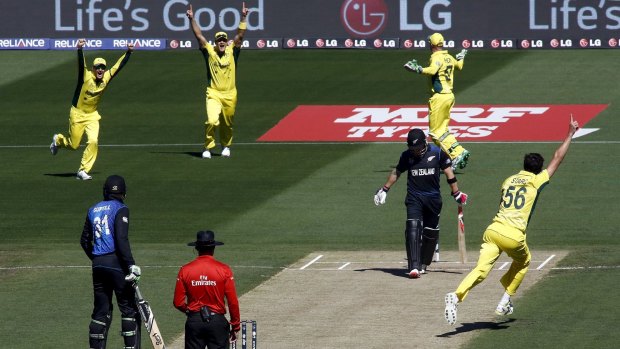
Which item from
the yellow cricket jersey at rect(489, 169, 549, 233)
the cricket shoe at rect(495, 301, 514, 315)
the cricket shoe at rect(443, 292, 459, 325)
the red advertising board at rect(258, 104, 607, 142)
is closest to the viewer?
the cricket shoe at rect(443, 292, 459, 325)

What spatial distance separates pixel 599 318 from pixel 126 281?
5.41 meters

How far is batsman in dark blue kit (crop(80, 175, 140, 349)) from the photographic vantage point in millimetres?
15047

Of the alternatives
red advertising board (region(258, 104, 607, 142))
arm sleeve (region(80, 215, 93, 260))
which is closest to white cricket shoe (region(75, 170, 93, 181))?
red advertising board (region(258, 104, 607, 142))

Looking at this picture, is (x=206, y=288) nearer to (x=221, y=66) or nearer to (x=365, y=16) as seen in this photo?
(x=221, y=66)

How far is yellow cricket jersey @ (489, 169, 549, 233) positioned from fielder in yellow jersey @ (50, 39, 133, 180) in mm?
11692

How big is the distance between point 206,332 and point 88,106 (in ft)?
46.7

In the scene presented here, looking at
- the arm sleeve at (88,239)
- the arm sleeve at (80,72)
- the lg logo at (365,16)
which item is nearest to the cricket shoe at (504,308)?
the arm sleeve at (88,239)

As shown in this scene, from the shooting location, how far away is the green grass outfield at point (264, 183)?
17984mm

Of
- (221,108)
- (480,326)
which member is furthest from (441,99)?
(480,326)

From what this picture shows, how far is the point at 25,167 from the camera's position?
2834 centimetres

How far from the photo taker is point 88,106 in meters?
26.9

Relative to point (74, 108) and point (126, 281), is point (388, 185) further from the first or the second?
point (74, 108)

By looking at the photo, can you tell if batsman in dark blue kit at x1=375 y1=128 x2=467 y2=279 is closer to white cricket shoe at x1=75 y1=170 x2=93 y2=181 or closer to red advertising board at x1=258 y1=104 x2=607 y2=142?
white cricket shoe at x1=75 y1=170 x2=93 y2=181

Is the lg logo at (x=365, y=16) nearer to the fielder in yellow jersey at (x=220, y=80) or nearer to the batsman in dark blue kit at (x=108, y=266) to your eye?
the fielder in yellow jersey at (x=220, y=80)
